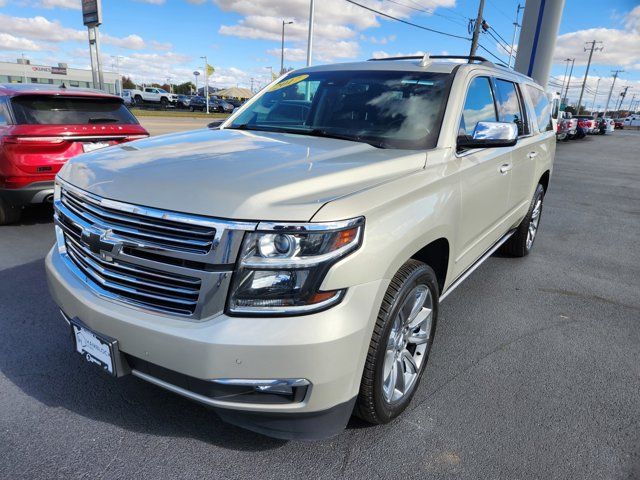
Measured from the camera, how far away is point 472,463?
7.34ft

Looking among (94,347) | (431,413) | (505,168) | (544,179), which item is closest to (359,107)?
(505,168)

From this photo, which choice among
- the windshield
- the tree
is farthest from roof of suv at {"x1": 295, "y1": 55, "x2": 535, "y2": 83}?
the tree

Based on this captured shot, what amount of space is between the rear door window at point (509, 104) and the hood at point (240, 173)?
166 centimetres

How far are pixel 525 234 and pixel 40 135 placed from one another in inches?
217

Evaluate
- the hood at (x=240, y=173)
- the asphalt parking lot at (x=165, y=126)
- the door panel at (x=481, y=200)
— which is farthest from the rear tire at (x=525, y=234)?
the asphalt parking lot at (x=165, y=126)

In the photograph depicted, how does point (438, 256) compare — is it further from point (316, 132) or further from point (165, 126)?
point (165, 126)

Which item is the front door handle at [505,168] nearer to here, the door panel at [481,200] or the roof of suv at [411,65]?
the door panel at [481,200]

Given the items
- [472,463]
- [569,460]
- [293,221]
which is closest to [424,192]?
[293,221]

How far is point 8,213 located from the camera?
5.65m

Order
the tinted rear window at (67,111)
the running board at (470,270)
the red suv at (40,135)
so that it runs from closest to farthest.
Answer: the running board at (470,270) < the red suv at (40,135) < the tinted rear window at (67,111)

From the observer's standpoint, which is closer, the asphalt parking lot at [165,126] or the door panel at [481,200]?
the door panel at [481,200]

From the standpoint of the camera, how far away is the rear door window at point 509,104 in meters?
3.83

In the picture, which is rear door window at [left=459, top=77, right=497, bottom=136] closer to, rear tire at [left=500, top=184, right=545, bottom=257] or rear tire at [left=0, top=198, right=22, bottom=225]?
rear tire at [left=500, top=184, right=545, bottom=257]

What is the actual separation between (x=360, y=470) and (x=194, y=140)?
2.06m
